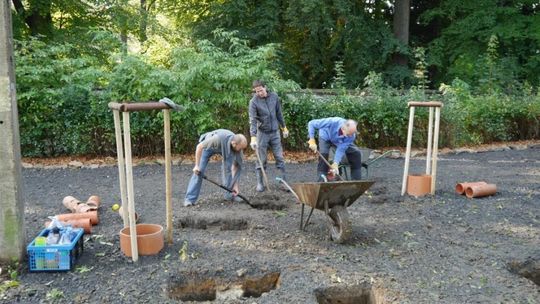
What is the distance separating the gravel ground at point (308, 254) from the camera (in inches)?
147

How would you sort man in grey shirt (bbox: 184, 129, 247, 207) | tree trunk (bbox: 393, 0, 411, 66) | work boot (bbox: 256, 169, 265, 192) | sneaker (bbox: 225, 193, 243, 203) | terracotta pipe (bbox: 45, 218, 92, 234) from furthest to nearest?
tree trunk (bbox: 393, 0, 411, 66) < work boot (bbox: 256, 169, 265, 192) < sneaker (bbox: 225, 193, 243, 203) < man in grey shirt (bbox: 184, 129, 247, 207) < terracotta pipe (bbox: 45, 218, 92, 234)

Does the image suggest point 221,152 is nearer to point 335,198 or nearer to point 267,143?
point 267,143

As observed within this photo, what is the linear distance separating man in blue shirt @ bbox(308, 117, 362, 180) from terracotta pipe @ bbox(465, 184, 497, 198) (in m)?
1.52

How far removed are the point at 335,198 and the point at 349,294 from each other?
3.60ft

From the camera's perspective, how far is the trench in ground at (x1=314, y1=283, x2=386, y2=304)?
12.2 feet

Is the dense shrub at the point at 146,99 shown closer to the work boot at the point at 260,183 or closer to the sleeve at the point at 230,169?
the work boot at the point at 260,183

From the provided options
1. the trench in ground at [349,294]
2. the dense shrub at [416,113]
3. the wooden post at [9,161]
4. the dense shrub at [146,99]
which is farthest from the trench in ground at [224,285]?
A: the dense shrub at [416,113]

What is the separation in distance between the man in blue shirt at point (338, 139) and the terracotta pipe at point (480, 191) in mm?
1519

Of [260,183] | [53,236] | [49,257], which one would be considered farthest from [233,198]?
[49,257]

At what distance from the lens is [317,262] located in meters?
4.27

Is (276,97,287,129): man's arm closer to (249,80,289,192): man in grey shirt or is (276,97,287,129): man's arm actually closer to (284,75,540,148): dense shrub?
(249,80,289,192): man in grey shirt

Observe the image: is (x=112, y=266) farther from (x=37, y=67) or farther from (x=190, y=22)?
(x=190, y=22)

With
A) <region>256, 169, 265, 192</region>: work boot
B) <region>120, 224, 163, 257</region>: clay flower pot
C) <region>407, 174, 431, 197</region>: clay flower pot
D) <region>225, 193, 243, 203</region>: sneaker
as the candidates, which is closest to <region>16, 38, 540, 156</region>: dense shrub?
<region>256, 169, 265, 192</region>: work boot

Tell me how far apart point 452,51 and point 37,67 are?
13.1 metres
